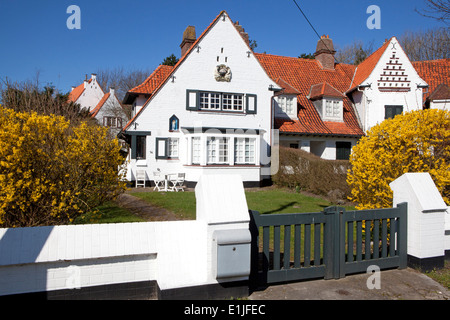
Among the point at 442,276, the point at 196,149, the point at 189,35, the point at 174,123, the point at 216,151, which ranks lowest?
the point at 442,276

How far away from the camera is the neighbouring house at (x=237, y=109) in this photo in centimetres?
1944

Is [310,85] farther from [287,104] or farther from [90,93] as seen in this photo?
[90,93]

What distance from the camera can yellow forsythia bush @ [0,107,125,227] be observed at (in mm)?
5270

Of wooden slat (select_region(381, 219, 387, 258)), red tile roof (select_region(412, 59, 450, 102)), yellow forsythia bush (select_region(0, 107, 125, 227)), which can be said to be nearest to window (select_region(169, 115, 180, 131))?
yellow forsythia bush (select_region(0, 107, 125, 227))

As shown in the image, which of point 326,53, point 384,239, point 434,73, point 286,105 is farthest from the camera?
point 326,53

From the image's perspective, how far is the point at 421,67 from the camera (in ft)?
89.2

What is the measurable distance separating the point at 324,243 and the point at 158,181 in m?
14.0

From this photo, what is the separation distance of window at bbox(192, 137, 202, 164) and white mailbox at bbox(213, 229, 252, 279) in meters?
14.9

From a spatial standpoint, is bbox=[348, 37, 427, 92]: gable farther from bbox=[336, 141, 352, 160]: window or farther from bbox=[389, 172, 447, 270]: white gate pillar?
bbox=[389, 172, 447, 270]: white gate pillar

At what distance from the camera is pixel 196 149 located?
1933 cm

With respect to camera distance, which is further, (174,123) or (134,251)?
(174,123)

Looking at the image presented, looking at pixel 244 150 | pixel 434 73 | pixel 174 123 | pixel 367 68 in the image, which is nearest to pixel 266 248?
pixel 244 150

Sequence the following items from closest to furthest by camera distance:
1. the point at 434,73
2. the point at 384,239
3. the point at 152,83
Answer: the point at 384,239 < the point at 152,83 < the point at 434,73

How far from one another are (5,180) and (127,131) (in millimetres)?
14211
